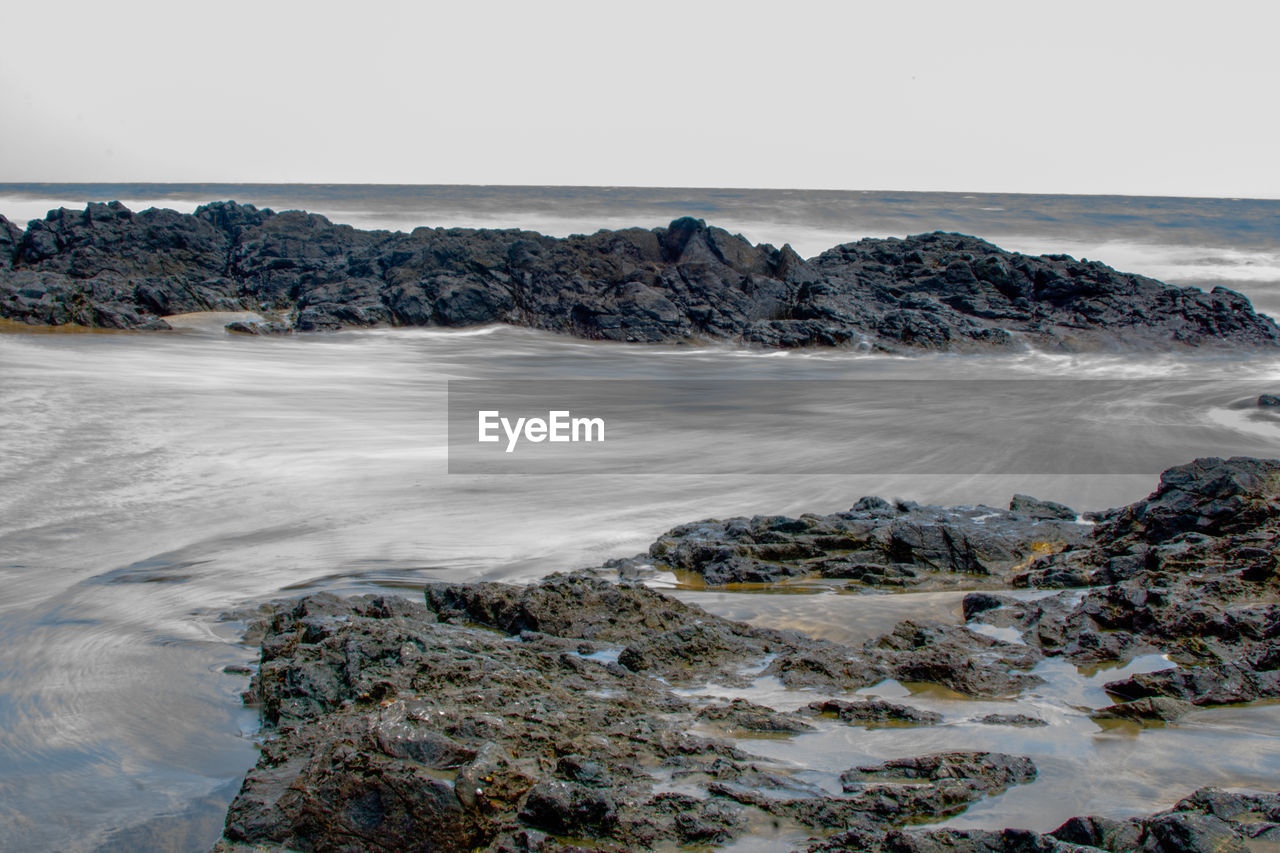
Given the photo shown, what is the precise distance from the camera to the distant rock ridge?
19766 millimetres

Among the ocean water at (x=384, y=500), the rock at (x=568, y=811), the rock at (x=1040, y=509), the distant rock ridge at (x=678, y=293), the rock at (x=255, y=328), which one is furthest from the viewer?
the rock at (x=255, y=328)

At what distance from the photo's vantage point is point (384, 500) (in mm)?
7730

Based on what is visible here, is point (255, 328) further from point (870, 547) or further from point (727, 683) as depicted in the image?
point (727, 683)

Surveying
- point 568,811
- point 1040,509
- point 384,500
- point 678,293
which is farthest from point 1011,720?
point 678,293

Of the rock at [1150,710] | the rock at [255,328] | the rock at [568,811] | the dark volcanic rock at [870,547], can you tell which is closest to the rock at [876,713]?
the rock at [1150,710]

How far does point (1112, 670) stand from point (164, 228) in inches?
1172

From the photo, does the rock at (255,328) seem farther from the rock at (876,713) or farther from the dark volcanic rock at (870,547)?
the rock at (876,713)

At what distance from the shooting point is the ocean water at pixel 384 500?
2795mm

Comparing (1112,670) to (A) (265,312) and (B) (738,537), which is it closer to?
(B) (738,537)

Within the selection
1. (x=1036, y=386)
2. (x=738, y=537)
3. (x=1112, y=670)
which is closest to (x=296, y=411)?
(x=738, y=537)

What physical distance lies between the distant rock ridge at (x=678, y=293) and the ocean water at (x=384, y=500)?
823 millimetres

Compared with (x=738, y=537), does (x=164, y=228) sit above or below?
above

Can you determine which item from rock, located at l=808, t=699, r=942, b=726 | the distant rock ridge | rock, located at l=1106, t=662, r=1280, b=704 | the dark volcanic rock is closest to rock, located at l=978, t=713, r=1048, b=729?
rock, located at l=808, t=699, r=942, b=726

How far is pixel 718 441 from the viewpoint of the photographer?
11297 mm
